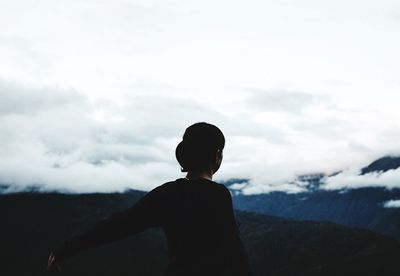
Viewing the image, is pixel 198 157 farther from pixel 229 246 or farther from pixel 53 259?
pixel 53 259

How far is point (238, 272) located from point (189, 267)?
0.57 m

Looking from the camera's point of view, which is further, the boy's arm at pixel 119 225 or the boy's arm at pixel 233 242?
the boy's arm at pixel 119 225

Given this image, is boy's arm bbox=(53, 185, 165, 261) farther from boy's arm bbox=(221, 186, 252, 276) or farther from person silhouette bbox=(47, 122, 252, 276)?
boy's arm bbox=(221, 186, 252, 276)

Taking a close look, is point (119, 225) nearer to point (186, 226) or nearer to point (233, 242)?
point (186, 226)

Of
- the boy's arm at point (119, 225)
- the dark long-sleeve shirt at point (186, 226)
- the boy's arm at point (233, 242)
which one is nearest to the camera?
the boy's arm at point (233, 242)

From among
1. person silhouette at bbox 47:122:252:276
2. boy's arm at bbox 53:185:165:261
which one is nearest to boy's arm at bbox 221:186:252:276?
person silhouette at bbox 47:122:252:276

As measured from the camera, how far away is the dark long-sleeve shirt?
201 inches

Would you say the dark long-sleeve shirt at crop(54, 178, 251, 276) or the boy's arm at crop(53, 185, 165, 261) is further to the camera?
the boy's arm at crop(53, 185, 165, 261)

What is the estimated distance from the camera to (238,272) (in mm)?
4785

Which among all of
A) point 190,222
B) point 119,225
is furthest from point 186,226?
point 119,225

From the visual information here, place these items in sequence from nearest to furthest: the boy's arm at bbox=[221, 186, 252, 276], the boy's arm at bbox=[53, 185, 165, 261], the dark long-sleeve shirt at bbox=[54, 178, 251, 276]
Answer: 1. the boy's arm at bbox=[221, 186, 252, 276]
2. the dark long-sleeve shirt at bbox=[54, 178, 251, 276]
3. the boy's arm at bbox=[53, 185, 165, 261]

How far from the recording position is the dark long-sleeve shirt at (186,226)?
5.10 meters

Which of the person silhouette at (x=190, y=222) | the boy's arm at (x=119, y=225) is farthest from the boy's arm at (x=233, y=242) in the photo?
the boy's arm at (x=119, y=225)

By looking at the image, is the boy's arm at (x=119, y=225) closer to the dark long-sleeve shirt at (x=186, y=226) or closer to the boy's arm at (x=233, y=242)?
the dark long-sleeve shirt at (x=186, y=226)
